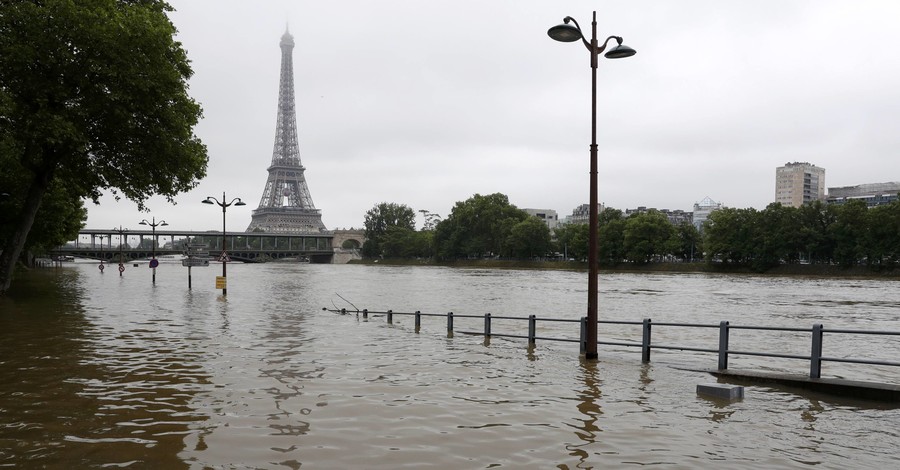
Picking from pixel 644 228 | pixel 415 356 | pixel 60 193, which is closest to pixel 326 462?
pixel 415 356

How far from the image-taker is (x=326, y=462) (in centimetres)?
723

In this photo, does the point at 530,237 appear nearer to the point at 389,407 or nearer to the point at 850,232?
the point at 850,232

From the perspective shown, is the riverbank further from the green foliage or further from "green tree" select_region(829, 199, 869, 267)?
the green foliage

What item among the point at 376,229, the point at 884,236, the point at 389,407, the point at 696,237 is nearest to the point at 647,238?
the point at 696,237

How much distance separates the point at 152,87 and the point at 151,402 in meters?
20.9

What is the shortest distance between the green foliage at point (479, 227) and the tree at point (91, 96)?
11518cm

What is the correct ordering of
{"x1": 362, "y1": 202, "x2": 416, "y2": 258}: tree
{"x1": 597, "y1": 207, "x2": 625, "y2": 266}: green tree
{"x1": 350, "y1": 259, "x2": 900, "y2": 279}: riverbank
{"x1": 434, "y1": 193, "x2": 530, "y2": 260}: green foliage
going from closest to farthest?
{"x1": 350, "y1": 259, "x2": 900, "y2": 279}: riverbank, {"x1": 597, "y1": 207, "x2": 625, "y2": 266}: green tree, {"x1": 434, "y1": 193, "x2": 530, "y2": 260}: green foliage, {"x1": 362, "y1": 202, "x2": 416, "y2": 258}: tree

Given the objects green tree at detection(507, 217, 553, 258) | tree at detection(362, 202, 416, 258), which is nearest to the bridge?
tree at detection(362, 202, 416, 258)

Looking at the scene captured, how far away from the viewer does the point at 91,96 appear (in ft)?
88.3

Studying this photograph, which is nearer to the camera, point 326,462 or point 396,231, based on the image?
point 326,462

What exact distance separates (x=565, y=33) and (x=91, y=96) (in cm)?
2162

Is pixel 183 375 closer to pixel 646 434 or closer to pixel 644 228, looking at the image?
pixel 646 434

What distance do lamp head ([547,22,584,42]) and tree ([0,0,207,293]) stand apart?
19.4 meters

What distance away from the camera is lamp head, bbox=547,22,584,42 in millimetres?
13469
